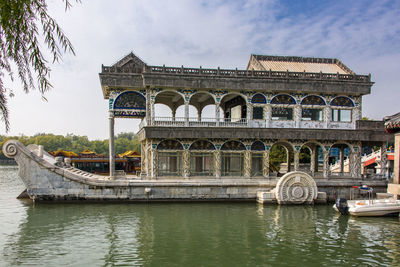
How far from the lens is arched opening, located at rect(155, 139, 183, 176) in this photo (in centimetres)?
2064

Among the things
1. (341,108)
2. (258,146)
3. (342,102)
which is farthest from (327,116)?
(258,146)

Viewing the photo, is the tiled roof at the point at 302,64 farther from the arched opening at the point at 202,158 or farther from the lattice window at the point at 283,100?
the arched opening at the point at 202,158

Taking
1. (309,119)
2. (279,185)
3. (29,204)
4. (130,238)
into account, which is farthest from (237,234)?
(309,119)

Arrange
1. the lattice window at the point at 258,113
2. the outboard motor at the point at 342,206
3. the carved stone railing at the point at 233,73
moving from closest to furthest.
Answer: the outboard motor at the point at 342,206 < the carved stone railing at the point at 233,73 < the lattice window at the point at 258,113

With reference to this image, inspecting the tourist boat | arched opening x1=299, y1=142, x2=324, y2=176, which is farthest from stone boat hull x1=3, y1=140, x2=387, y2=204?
arched opening x1=299, y1=142, x2=324, y2=176

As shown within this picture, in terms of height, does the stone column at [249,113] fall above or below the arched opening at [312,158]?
above

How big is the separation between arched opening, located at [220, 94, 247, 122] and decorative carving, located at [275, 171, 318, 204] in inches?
204

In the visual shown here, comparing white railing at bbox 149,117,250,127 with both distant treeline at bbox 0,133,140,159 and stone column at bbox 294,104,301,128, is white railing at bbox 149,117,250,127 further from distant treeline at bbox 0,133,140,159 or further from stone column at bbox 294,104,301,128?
distant treeline at bbox 0,133,140,159

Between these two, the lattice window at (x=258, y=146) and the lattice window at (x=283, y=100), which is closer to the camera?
the lattice window at (x=258, y=146)

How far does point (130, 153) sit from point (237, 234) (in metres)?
20.4

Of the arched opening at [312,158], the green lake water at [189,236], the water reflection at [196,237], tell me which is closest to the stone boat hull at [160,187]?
the green lake water at [189,236]

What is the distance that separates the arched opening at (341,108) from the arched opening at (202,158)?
8.83 meters

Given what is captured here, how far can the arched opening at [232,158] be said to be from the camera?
21.3m

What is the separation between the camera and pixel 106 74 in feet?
66.8
